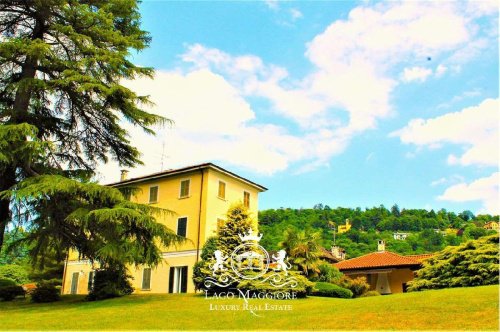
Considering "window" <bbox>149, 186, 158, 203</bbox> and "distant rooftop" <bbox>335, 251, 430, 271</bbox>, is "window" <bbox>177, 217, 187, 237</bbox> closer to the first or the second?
"window" <bbox>149, 186, 158, 203</bbox>

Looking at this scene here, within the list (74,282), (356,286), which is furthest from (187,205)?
(74,282)

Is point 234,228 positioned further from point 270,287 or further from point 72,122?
point 72,122

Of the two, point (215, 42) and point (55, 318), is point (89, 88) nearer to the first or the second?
point (215, 42)

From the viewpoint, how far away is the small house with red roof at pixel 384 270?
35.2m

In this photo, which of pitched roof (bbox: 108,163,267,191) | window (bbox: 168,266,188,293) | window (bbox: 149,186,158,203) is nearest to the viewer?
window (bbox: 168,266,188,293)

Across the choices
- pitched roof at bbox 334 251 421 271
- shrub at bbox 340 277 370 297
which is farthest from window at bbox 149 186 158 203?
pitched roof at bbox 334 251 421 271

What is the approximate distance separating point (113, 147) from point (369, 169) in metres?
14.1

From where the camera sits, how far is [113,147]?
21.0 m

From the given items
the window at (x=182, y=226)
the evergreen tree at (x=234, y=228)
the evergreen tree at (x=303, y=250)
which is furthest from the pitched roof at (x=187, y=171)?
the evergreen tree at (x=303, y=250)

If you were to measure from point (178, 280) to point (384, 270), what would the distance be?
16280 mm

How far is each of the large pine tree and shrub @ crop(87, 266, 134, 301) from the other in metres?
6.20

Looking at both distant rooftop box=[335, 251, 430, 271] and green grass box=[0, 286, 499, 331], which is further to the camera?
distant rooftop box=[335, 251, 430, 271]

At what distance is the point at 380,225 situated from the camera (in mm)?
68188

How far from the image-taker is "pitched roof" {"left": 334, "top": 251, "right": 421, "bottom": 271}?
34506mm
